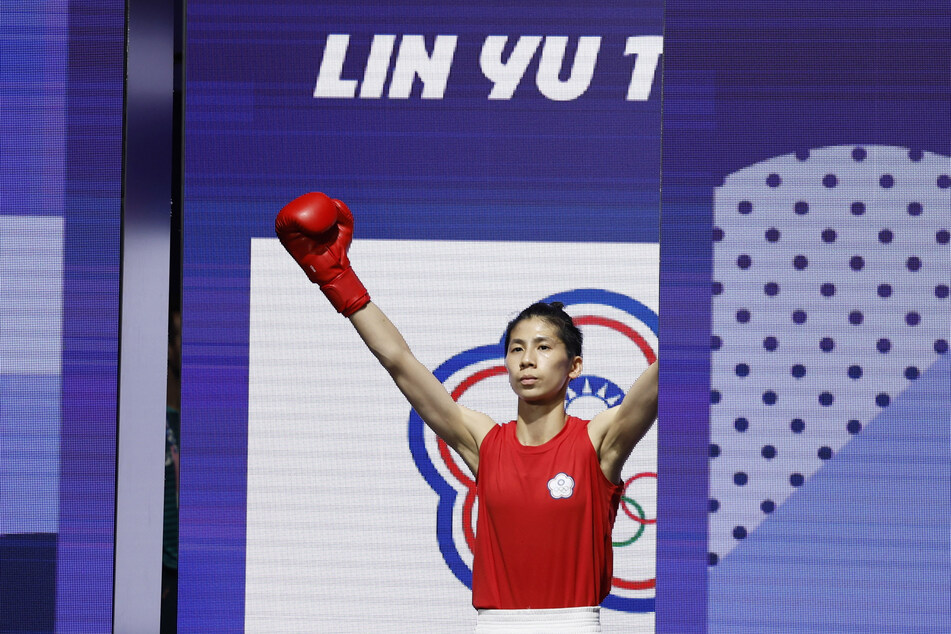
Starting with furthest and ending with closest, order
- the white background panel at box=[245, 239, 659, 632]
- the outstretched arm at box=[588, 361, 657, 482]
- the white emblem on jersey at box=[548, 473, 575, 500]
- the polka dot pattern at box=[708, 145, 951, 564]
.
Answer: the white background panel at box=[245, 239, 659, 632] → the white emblem on jersey at box=[548, 473, 575, 500] → the outstretched arm at box=[588, 361, 657, 482] → the polka dot pattern at box=[708, 145, 951, 564]

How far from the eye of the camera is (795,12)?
204 cm

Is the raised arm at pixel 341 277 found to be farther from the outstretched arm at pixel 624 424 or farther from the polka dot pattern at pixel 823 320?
the polka dot pattern at pixel 823 320

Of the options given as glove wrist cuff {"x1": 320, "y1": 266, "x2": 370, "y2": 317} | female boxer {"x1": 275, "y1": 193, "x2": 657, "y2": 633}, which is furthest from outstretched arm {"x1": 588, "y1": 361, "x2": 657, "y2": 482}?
glove wrist cuff {"x1": 320, "y1": 266, "x2": 370, "y2": 317}

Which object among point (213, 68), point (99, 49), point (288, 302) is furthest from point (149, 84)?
point (288, 302)

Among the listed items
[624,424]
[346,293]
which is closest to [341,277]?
[346,293]

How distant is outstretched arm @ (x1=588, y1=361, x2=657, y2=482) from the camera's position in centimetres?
235

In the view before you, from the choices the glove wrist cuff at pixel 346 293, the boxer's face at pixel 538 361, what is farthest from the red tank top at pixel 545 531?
the glove wrist cuff at pixel 346 293

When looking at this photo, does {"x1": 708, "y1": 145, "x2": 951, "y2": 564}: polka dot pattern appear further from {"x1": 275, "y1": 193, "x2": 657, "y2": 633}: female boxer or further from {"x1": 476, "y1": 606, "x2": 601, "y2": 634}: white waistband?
{"x1": 476, "y1": 606, "x2": 601, "y2": 634}: white waistband

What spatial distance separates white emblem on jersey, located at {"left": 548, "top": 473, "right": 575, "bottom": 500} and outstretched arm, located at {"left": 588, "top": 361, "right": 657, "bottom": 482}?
0.12 meters

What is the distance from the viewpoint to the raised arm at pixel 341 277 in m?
2.49

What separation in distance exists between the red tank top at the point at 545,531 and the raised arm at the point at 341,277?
0.89ft

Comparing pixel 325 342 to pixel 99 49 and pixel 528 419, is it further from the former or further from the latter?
pixel 99 49

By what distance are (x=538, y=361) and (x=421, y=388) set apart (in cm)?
28

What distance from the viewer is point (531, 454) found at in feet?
8.33
